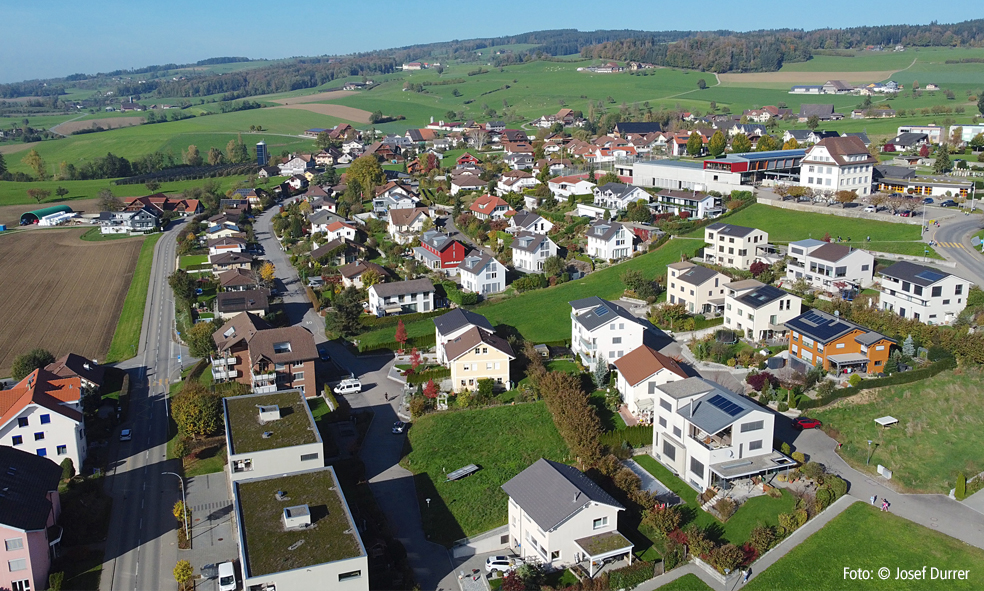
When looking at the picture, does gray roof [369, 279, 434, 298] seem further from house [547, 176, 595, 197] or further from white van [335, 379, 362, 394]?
house [547, 176, 595, 197]

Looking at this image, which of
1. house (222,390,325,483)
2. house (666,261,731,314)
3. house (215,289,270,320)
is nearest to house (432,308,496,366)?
house (222,390,325,483)

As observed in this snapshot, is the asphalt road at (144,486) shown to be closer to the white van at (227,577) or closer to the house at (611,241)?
the white van at (227,577)

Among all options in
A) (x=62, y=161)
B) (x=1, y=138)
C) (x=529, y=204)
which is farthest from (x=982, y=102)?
(x=1, y=138)

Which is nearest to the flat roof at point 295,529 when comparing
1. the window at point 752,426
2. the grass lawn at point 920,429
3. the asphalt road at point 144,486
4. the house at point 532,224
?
the asphalt road at point 144,486

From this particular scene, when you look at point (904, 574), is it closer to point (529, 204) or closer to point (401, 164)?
point (529, 204)

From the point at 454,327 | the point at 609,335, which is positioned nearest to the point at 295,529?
the point at 454,327
